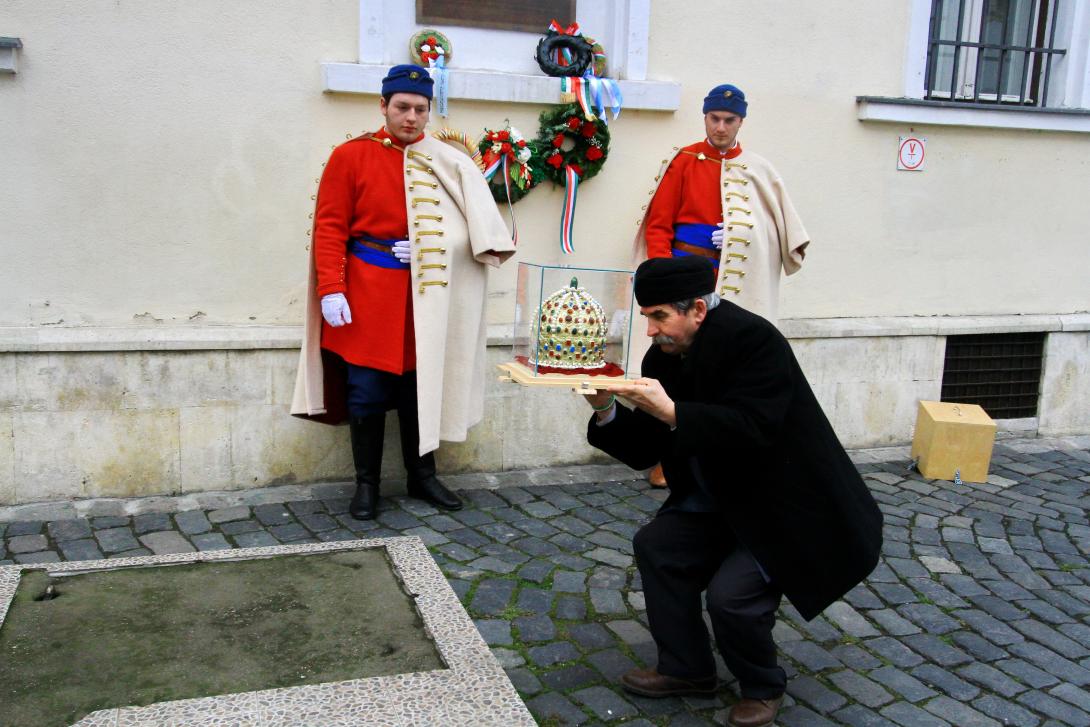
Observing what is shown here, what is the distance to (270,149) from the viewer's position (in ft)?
16.8

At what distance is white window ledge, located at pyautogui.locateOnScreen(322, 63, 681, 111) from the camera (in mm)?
5102

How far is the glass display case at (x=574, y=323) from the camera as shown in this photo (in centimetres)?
356

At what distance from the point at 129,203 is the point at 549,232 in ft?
7.13

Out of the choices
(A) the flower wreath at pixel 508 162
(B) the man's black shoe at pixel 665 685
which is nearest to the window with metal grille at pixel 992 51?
(A) the flower wreath at pixel 508 162

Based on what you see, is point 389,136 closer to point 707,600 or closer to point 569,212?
point 569,212

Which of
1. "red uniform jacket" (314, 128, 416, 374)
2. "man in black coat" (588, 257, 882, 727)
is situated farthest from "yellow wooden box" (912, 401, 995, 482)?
"red uniform jacket" (314, 128, 416, 374)

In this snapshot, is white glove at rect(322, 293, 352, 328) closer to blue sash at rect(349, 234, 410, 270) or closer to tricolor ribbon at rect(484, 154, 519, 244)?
blue sash at rect(349, 234, 410, 270)

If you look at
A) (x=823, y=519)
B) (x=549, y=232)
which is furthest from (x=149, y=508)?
(x=823, y=519)

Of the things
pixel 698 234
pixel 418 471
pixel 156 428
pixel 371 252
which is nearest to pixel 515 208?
pixel 698 234

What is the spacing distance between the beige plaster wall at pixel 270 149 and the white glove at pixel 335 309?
0.74m

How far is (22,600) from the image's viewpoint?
3.62m

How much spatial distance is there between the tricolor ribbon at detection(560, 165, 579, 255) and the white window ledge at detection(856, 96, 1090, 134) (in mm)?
1939

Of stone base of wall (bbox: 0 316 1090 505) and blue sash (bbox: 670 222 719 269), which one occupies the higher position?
blue sash (bbox: 670 222 719 269)

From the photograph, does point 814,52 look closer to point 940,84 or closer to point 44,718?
point 940,84
